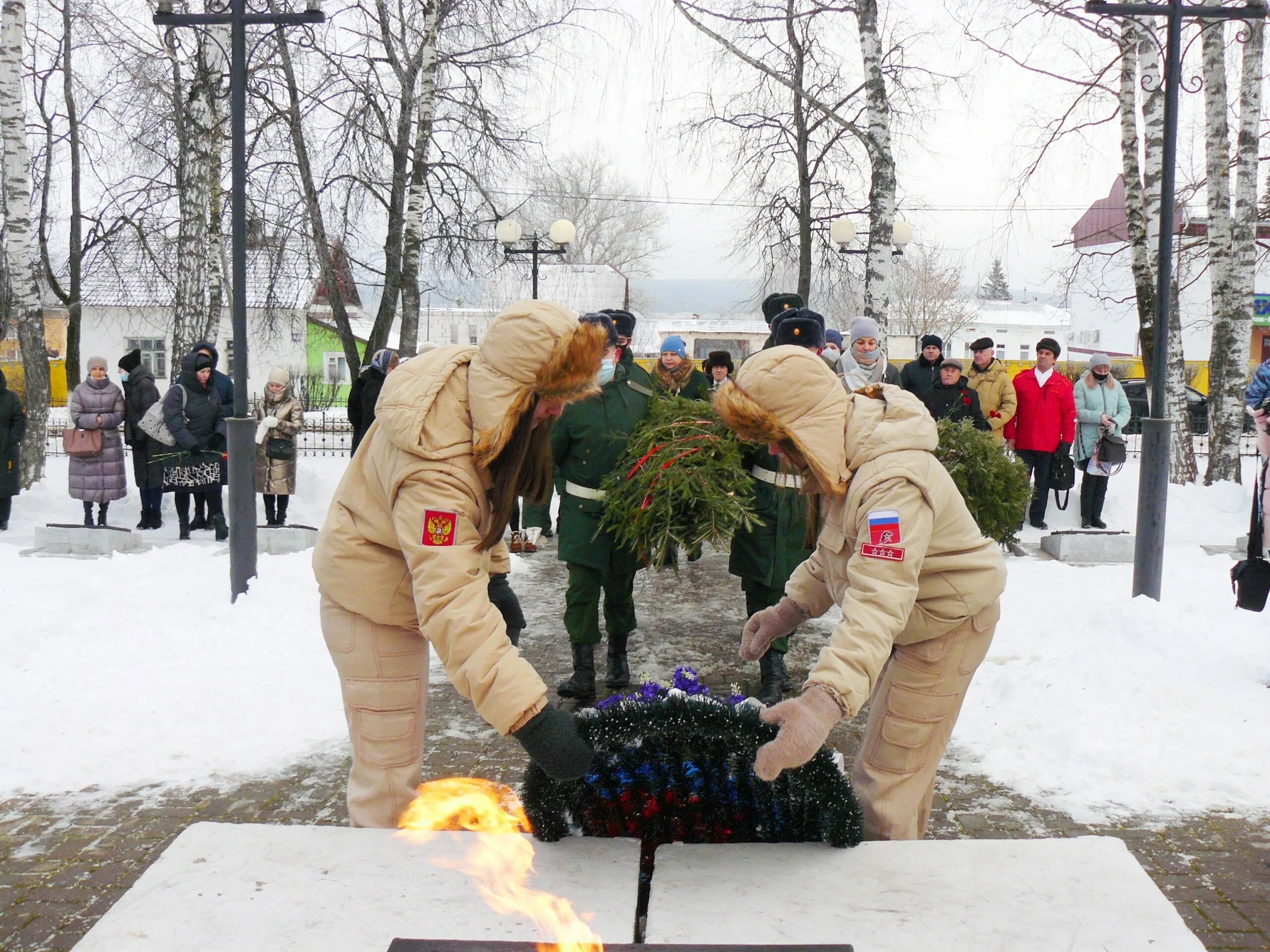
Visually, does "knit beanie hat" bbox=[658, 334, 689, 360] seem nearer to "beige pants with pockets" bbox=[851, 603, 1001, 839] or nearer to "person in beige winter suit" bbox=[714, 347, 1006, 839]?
→ "person in beige winter suit" bbox=[714, 347, 1006, 839]

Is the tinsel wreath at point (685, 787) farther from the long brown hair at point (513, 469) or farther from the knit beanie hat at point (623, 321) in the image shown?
the knit beanie hat at point (623, 321)

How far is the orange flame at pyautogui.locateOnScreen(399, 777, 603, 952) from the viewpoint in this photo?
228 centimetres

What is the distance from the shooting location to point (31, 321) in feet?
45.3

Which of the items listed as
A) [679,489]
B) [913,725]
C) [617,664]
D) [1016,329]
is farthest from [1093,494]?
[1016,329]

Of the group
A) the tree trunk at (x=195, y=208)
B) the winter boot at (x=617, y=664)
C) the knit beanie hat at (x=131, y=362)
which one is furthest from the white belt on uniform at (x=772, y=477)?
the tree trunk at (x=195, y=208)

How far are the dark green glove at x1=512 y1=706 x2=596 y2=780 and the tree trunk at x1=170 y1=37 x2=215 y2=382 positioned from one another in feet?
41.2

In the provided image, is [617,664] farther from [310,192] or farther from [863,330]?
[310,192]

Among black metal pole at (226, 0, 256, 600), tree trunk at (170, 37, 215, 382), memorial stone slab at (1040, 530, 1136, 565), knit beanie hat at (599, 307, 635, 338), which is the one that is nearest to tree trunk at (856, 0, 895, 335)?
memorial stone slab at (1040, 530, 1136, 565)

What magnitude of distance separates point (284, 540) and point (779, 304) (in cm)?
480

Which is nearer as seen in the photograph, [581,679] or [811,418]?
[811,418]

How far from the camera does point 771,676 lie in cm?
595

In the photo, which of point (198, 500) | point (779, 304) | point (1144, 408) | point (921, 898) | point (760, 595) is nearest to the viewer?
point (921, 898)

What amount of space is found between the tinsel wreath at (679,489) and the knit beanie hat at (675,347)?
1951mm

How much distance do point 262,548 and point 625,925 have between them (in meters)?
8.11
